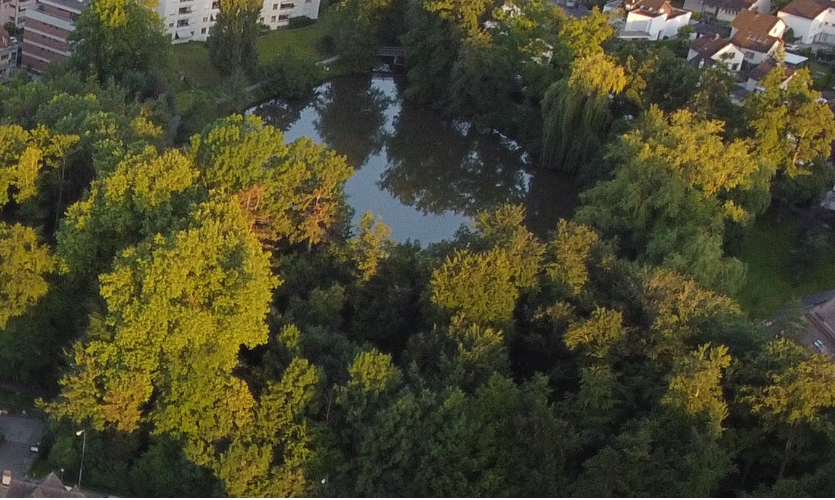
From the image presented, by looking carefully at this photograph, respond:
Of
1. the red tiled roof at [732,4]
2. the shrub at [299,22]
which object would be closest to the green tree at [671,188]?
the shrub at [299,22]

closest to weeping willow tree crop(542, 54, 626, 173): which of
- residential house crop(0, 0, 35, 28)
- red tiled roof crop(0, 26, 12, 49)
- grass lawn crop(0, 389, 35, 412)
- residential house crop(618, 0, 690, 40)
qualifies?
residential house crop(618, 0, 690, 40)

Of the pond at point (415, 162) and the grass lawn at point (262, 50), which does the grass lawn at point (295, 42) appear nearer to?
the grass lawn at point (262, 50)

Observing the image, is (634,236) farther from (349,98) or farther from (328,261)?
(349,98)

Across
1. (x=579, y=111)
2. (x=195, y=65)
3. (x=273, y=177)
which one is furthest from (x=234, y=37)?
(x=273, y=177)

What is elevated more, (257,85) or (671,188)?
(671,188)

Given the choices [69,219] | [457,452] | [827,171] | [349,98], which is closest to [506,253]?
[457,452]

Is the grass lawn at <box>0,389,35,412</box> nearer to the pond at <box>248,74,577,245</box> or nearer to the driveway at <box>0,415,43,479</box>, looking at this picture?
the driveway at <box>0,415,43,479</box>

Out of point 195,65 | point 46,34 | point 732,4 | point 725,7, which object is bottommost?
point 195,65

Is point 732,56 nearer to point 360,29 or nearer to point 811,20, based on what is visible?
point 811,20
